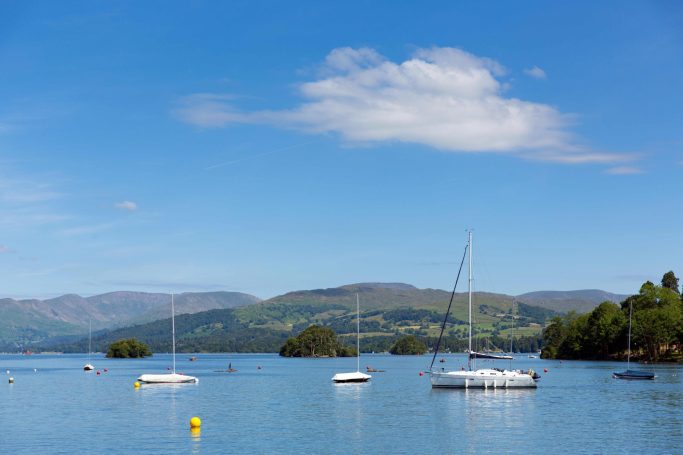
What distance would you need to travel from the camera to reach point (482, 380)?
4781 inches

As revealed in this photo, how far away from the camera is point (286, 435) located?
6975 cm

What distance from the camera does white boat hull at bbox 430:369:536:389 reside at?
121062 millimetres

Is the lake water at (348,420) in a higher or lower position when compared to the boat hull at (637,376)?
higher

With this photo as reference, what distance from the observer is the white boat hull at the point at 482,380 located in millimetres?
121062

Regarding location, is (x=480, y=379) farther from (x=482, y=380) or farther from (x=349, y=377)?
(x=349, y=377)

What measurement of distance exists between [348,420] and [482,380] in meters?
44.5

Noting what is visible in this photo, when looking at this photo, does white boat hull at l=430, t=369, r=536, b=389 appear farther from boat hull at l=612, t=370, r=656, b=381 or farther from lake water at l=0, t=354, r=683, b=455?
boat hull at l=612, t=370, r=656, b=381

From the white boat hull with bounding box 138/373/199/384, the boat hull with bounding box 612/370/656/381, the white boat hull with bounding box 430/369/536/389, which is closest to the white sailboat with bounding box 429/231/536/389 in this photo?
the white boat hull with bounding box 430/369/536/389

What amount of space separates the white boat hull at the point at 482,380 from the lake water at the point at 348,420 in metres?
1.69

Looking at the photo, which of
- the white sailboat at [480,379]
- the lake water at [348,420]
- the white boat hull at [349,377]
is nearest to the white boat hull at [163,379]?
the lake water at [348,420]

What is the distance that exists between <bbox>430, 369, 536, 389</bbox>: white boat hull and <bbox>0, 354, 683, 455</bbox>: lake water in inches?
66.5

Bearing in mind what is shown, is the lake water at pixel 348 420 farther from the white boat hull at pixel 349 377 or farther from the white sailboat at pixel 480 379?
the white boat hull at pixel 349 377

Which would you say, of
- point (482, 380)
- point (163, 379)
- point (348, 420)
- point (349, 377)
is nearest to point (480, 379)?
point (482, 380)

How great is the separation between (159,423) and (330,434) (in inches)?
770
